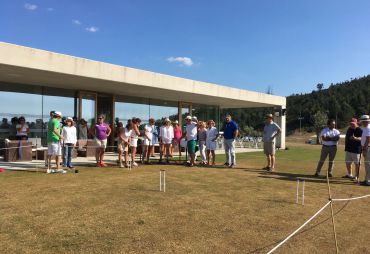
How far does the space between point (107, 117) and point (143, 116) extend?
2.48m

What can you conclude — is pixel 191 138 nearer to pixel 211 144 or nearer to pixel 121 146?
pixel 211 144

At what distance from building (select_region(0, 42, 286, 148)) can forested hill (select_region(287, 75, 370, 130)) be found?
77.3m

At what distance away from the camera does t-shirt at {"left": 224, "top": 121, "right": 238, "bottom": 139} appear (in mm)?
11773

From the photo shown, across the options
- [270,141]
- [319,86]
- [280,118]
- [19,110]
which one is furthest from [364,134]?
[319,86]

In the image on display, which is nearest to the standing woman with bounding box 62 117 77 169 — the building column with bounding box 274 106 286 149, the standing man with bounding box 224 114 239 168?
the standing man with bounding box 224 114 239 168

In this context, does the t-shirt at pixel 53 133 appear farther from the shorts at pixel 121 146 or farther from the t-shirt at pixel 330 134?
the t-shirt at pixel 330 134

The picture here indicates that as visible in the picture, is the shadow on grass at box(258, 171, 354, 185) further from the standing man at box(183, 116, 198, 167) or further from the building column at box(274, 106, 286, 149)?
the building column at box(274, 106, 286, 149)

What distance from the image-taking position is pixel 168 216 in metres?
5.43

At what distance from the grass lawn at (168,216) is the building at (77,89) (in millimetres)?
4028

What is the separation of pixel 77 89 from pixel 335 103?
8656cm

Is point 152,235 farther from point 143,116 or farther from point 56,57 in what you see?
point 143,116

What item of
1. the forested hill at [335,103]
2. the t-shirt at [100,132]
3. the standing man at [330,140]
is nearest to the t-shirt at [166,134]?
the t-shirt at [100,132]

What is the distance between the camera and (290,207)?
20.3ft

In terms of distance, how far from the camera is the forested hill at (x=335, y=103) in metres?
89.6
